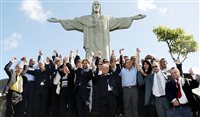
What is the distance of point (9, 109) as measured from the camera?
9.29m

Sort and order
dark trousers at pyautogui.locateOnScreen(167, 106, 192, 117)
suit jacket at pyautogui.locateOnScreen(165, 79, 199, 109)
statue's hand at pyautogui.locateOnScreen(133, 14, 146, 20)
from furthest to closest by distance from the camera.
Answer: statue's hand at pyautogui.locateOnScreen(133, 14, 146, 20) → suit jacket at pyautogui.locateOnScreen(165, 79, 199, 109) → dark trousers at pyautogui.locateOnScreen(167, 106, 192, 117)

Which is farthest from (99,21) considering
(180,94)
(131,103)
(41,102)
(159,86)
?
(180,94)

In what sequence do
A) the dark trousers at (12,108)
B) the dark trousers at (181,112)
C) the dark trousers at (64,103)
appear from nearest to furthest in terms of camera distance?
the dark trousers at (181,112)
the dark trousers at (64,103)
the dark trousers at (12,108)

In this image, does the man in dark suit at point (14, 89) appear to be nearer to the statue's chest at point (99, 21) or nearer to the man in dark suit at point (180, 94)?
the man in dark suit at point (180, 94)

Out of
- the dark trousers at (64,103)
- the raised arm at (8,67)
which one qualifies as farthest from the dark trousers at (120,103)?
the raised arm at (8,67)

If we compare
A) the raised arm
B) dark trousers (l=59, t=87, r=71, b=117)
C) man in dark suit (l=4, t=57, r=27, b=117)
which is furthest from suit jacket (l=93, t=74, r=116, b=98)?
the raised arm

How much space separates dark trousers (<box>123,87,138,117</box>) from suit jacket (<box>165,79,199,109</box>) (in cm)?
125

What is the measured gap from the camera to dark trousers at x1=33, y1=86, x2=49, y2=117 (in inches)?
374

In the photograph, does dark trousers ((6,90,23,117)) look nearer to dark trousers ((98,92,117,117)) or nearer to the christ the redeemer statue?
dark trousers ((98,92,117,117))

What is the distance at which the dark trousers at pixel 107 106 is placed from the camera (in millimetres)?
8711

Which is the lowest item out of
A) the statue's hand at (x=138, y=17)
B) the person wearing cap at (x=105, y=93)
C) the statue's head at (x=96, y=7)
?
the person wearing cap at (x=105, y=93)

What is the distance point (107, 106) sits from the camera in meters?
8.84

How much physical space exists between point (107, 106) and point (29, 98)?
2.60 metres

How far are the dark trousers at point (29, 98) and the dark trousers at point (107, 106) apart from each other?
7.51 ft
